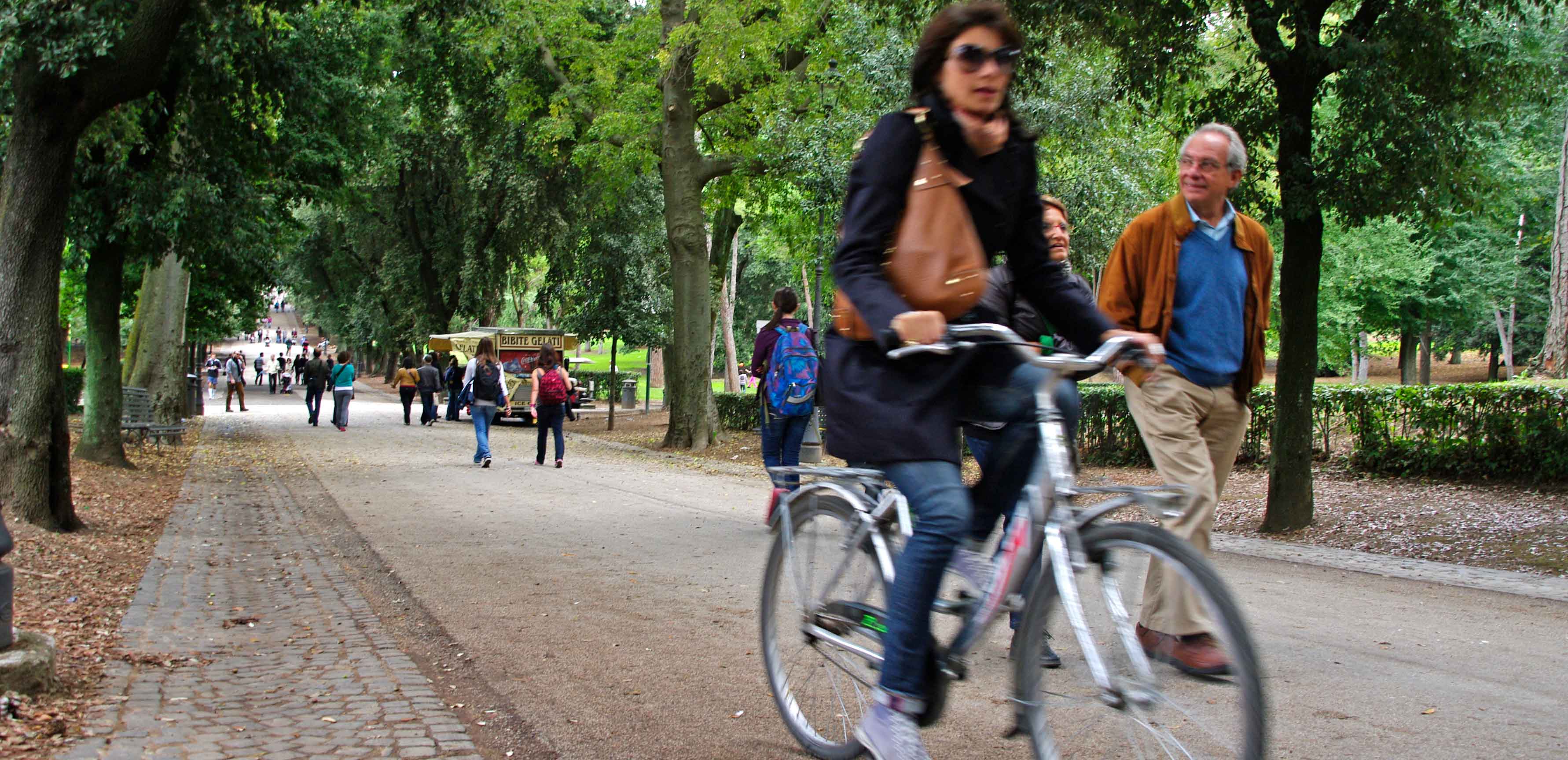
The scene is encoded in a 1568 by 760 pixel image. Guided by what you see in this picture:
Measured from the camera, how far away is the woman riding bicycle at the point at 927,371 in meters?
3.06

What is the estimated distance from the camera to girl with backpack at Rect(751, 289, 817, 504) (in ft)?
31.3

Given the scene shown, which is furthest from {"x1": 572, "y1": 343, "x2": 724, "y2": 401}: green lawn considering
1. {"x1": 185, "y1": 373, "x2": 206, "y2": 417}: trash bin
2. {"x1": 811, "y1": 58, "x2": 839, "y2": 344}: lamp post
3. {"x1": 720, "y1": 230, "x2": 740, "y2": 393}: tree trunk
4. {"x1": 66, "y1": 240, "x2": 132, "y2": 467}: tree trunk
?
{"x1": 66, "y1": 240, "x2": 132, "y2": 467}: tree trunk

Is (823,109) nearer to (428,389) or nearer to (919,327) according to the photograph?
(428,389)

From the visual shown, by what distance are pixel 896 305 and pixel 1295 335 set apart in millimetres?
8782

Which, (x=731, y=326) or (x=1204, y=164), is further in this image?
(x=731, y=326)

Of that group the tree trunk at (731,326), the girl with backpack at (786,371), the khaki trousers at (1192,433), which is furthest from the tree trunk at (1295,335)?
the tree trunk at (731,326)

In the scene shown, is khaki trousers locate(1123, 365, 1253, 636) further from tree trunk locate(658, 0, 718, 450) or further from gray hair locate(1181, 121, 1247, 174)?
tree trunk locate(658, 0, 718, 450)

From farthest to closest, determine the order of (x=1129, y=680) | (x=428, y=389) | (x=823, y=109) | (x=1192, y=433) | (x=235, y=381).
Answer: (x=235, y=381) < (x=428, y=389) < (x=823, y=109) < (x=1192, y=433) < (x=1129, y=680)

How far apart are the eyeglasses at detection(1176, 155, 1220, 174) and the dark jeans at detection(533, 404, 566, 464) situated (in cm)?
1380

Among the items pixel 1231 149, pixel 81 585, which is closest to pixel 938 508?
pixel 1231 149

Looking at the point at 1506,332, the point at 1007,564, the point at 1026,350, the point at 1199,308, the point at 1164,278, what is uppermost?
the point at 1506,332

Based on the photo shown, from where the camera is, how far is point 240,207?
1658 centimetres

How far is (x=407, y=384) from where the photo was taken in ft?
106

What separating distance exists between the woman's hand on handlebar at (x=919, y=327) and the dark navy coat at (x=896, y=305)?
0.06 metres
